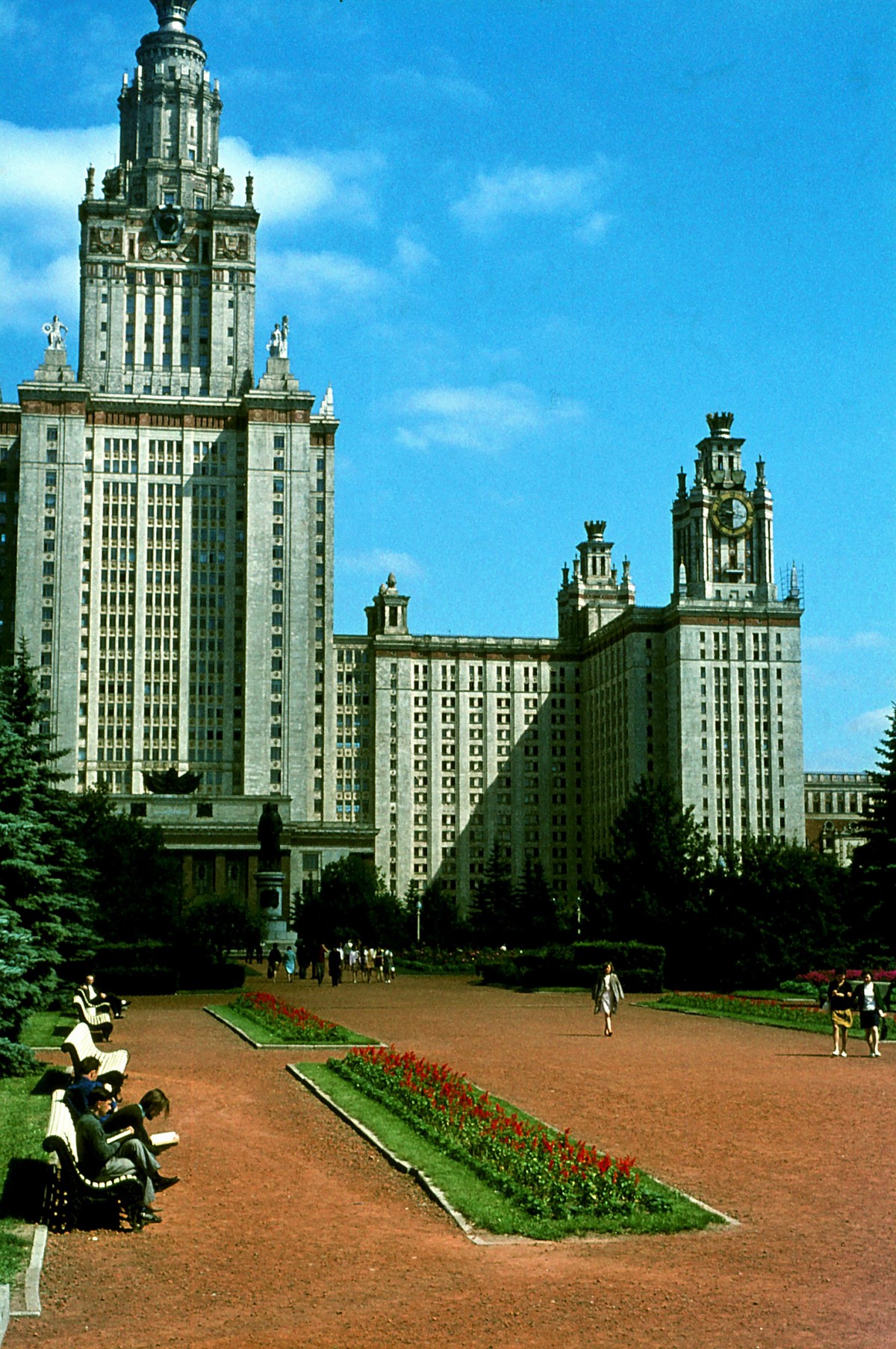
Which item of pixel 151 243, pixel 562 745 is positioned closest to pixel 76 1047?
pixel 151 243

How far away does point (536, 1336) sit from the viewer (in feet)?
37.2

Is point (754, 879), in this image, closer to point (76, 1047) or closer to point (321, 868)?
point (76, 1047)

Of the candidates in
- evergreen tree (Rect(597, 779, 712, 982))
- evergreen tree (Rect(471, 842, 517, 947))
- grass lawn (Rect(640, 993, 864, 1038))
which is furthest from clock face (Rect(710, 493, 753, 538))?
grass lawn (Rect(640, 993, 864, 1038))

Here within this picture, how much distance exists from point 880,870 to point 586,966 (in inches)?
445

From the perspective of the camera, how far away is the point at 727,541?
513 feet

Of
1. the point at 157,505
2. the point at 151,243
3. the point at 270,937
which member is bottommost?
the point at 270,937

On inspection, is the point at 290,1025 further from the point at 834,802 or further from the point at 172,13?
the point at 834,802

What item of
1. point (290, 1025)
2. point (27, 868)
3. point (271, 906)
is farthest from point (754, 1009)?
point (271, 906)

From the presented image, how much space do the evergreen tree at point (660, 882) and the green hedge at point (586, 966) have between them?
1.85m

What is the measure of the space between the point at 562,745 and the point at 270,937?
95348mm

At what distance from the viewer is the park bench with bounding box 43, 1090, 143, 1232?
14.9m

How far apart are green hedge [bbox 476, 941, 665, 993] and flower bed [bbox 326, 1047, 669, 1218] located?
2985 centimetres

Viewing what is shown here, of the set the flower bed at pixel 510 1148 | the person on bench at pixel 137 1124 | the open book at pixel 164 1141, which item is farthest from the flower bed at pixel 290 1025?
the person on bench at pixel 137 1124

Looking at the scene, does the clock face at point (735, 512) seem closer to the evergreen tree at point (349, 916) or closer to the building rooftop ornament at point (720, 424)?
the building rooftop ornament at point (720, 424)
